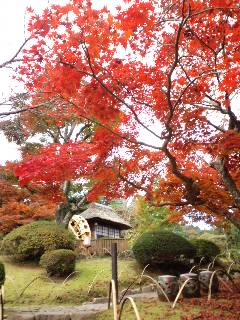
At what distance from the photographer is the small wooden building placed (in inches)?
1108

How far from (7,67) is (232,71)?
605cm

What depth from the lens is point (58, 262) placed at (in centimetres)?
1442

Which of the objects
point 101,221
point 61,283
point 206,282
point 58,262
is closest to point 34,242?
point 58,262

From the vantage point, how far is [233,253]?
18906mm

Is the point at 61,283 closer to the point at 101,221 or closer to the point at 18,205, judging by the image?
the point at 18,205

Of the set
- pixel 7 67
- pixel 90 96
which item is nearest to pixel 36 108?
pixel 7 67

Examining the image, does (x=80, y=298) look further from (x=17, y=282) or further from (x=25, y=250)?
(x=25, y=250)

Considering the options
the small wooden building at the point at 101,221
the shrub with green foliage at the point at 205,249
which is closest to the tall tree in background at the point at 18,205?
the small wooden building at the point at 101,221

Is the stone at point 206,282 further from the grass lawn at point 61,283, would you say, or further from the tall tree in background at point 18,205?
the tall tree in background at point 18,205

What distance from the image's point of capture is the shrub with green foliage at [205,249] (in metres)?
17.3

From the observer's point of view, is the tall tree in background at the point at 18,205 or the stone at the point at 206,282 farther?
the tall tree in background at the point at 18,205

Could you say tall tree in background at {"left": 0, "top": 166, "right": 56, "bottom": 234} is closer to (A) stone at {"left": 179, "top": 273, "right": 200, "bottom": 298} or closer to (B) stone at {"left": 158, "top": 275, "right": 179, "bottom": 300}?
(B) stone at {"left": 158, "top": 275, "right": 179, "bottom": 300}

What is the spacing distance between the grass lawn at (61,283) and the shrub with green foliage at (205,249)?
3.09 m

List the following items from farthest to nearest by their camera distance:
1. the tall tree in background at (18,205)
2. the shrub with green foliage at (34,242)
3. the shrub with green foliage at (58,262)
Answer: the tall tree in background at (18,205)
the shrub with green foliage at (34,242)
the shrub with green foliage at (58,262)
